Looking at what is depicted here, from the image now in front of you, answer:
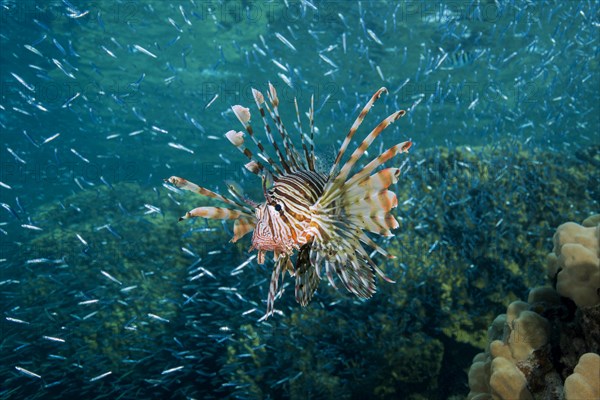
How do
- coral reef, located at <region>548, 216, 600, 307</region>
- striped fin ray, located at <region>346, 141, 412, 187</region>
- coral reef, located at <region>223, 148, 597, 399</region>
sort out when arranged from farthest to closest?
coral reef, located at <region>223, 148, 597, 399</region> < coral reef, located at <region>548, 216, 600, 307</region> < striped fin ray, located at <region>346, 141, 412, 187</region>

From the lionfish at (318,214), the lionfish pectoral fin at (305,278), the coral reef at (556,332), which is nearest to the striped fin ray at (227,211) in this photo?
the lionfish at (318,214)

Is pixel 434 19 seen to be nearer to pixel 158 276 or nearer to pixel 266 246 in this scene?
pixel 158 276

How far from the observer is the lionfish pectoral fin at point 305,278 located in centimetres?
219

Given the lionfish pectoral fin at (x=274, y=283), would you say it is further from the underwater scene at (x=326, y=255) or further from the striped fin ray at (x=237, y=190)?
the striped fin ray at (x=237, y=190)

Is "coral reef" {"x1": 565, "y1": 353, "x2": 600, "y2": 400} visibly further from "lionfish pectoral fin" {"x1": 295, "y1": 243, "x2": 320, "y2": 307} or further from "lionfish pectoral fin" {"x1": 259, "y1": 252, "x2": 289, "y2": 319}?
"lionfish pectoral fin" {"x1": 259, "y1": 252, "x2": 289, "y2": 319}

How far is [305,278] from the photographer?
2227 millimetres

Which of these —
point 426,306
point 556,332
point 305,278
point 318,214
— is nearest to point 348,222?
point 318,214

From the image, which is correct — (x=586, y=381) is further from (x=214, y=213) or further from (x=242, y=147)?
(x=242, y=147)

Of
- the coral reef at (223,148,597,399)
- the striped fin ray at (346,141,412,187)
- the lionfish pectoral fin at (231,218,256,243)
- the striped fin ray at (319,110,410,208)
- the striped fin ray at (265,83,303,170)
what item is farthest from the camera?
the coral reef at (223,148,597,399)

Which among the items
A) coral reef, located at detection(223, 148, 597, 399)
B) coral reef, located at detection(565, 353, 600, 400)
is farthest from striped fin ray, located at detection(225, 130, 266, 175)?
coral reef, located at detection(223, 148, 597, 399)

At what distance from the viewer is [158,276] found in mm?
7559

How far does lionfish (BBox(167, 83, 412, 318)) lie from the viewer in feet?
6.01

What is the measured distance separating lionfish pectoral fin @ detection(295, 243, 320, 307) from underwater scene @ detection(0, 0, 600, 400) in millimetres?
13

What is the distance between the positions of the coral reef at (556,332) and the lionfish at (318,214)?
1441 mm
